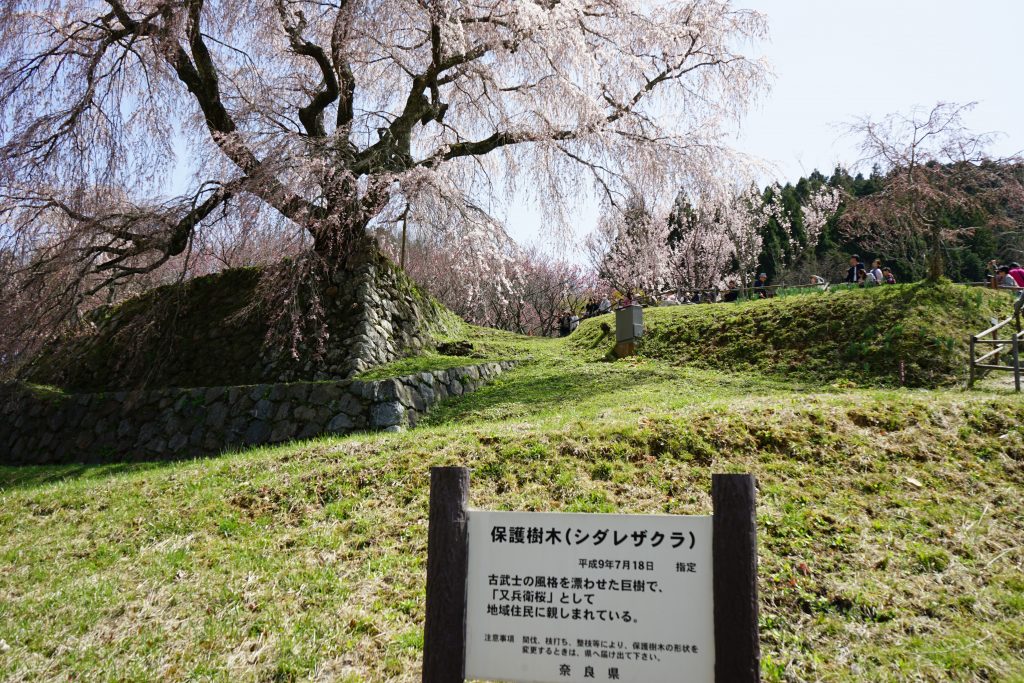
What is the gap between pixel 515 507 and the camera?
5.55 metres

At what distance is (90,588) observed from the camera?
4824mm

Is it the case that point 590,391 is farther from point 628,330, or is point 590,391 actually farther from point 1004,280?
point 1004,280

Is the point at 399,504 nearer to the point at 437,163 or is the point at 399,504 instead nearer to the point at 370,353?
the point at 370,353

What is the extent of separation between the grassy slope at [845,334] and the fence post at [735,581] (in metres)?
10.6

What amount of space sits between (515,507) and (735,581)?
336 cm

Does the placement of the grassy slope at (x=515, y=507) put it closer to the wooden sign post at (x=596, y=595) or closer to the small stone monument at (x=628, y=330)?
the wooden sign post at (x=596, y=595)

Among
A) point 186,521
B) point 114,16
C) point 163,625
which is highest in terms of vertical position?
point 114,16

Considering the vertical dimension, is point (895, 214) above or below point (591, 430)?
above

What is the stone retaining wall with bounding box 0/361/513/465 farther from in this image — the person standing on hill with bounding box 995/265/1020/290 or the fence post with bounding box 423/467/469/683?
the person standing on hill with bounding box 995/265/1020/290

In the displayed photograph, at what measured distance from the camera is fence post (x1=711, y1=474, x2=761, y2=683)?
7.49ft

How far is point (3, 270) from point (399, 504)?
8446 mm

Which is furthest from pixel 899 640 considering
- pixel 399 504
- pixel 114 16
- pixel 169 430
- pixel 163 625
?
pixel 114 16

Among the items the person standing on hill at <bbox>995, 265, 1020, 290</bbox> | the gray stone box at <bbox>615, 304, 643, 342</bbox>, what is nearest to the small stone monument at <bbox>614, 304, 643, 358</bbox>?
the gray stone box at <bbox>615, 304, 643, 342</bbox>

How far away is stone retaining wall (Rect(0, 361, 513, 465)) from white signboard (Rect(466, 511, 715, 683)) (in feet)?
24.3
